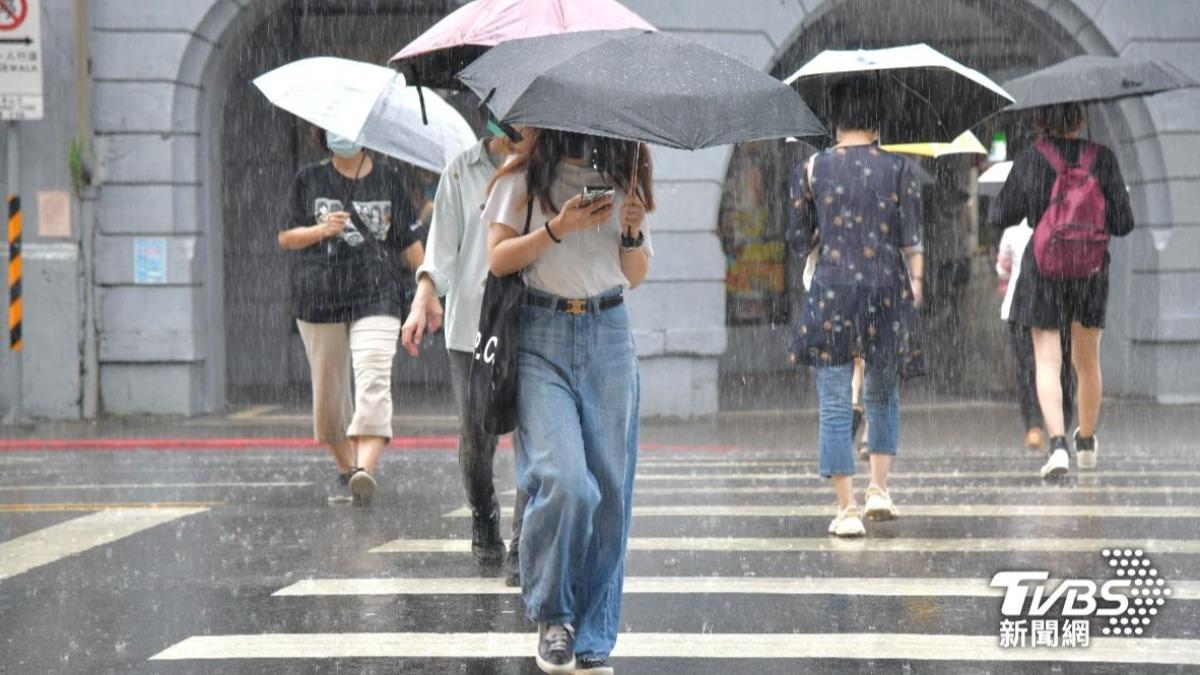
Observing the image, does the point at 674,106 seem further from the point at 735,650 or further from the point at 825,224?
the point at 825,224

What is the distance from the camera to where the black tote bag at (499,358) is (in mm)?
5113

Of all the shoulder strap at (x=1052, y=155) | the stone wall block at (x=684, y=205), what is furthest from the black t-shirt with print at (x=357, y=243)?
the stone wall block at (x=684, y=205)

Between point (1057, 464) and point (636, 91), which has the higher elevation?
point (636, 91)

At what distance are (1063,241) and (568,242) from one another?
5.04 m

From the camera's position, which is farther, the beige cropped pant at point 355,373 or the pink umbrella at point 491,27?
the beige cropped pant at point 355,373

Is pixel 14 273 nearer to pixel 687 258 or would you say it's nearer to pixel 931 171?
pixel 687 258

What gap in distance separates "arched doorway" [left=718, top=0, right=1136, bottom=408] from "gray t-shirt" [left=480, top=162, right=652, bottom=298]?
10687 millimetres

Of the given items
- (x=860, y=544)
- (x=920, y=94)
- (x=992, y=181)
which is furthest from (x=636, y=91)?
(x=992, y=181)

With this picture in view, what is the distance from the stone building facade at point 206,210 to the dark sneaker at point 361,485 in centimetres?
614

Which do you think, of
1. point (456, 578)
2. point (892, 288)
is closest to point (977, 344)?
point (892, 288)

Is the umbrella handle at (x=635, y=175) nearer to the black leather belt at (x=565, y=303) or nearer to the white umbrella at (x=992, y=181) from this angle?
the black leather belt at (x=565, y=303)

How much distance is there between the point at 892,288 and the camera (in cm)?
764

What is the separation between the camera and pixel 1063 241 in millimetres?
9523

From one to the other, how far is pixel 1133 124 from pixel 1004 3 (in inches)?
61.0
